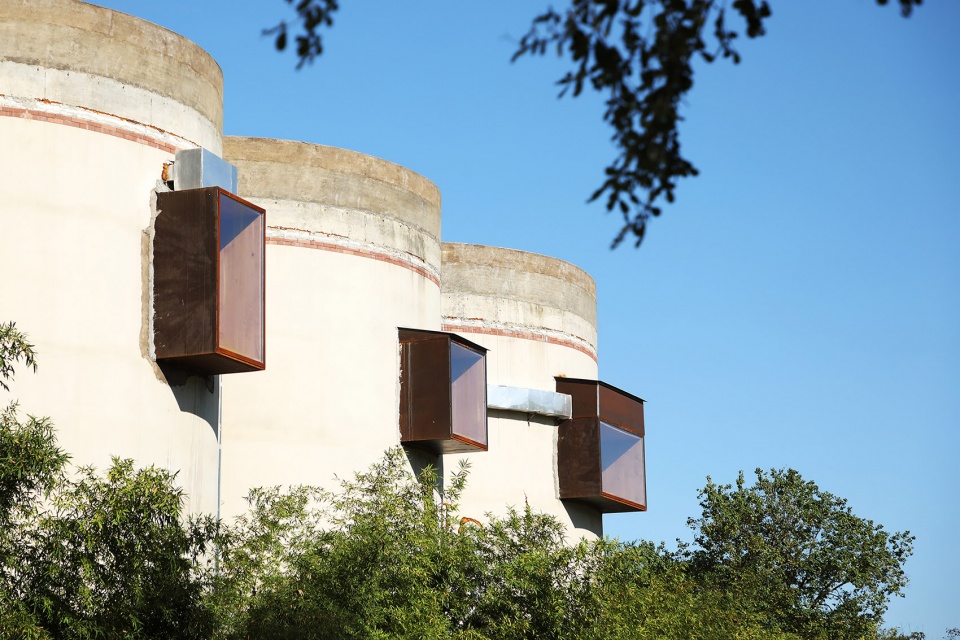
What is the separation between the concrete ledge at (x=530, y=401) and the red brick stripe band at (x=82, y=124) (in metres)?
12.2

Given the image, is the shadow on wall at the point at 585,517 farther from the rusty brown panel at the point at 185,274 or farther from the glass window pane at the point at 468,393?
the rusty brown panel at the point at 185,274

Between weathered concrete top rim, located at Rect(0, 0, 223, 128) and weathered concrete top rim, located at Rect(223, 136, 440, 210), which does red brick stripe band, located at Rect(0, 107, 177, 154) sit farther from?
weathered concrete top rim, located at Rect(223, 136, 440, 210)

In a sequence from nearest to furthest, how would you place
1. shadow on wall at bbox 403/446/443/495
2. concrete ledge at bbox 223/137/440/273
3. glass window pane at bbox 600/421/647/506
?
concrete ledge at bbox 223/137/440/273 → shadow on wall at bbox 403/446/443/495 → glass window pane at bbox 600/421/647/506

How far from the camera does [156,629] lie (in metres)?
15.5

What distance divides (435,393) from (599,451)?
7.32 m

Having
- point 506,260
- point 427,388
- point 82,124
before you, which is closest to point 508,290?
point 506,260

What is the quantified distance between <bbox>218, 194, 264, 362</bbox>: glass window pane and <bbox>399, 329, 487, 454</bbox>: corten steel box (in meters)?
5.14

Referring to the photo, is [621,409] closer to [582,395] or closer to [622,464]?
[582,395]

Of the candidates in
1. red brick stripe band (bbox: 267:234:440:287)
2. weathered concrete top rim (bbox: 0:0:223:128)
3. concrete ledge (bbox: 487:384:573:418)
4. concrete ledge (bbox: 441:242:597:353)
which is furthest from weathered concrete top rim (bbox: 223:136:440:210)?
concrete ledge (bbox: 487:384:573:418)

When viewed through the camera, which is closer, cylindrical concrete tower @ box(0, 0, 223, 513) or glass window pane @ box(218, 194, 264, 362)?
cylindrical concrete tower @ box(0, 0, 223, 513)

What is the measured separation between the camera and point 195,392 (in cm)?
2056

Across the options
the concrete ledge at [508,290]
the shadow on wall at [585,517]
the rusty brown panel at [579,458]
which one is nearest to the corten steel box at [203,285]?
the concrete ledge at [508,290]

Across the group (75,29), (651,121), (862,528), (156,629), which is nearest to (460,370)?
(75,29)

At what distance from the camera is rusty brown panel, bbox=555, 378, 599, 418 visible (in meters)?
32.1
